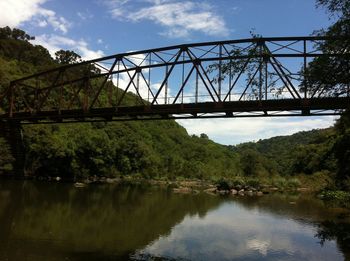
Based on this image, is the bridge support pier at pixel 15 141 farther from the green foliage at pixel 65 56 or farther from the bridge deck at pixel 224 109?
the green foliage at pixel 65 56

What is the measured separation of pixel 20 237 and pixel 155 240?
26.0 feet

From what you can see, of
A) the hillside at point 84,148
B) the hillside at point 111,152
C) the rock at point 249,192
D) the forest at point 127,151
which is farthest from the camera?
the hillside at point 84,148

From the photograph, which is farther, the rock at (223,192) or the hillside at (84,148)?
the hillside at (84,148)

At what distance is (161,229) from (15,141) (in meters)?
39.2

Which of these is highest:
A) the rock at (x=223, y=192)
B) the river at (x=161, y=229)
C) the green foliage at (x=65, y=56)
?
the green foliage at (x=65, y=56)

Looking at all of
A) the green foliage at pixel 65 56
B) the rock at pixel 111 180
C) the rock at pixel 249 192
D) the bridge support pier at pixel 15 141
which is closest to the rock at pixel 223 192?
the rock at pixel 249 192

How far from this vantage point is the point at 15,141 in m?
61.1

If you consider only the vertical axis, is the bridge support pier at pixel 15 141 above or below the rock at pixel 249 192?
above

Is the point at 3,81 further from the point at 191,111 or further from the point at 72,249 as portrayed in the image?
the point at 72,249

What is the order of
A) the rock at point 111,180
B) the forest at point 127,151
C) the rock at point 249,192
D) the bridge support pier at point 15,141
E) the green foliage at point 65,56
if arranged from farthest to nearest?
the green foliage at point 65,56 < the rock at point 111,180 < the rock at point 249,192 < the bridge support pier at point 15,141 < the forest at point 127,151

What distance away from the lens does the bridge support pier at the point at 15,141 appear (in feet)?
194

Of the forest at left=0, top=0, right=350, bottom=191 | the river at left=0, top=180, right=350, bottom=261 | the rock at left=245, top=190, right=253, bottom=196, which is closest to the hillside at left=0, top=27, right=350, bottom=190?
the forest at left=0, top=0, right=350, bottom=191

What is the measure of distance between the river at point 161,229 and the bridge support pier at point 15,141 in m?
14.5

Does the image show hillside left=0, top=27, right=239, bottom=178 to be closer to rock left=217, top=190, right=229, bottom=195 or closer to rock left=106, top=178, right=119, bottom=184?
rock left=106, top=178, right=119, bottom=184
